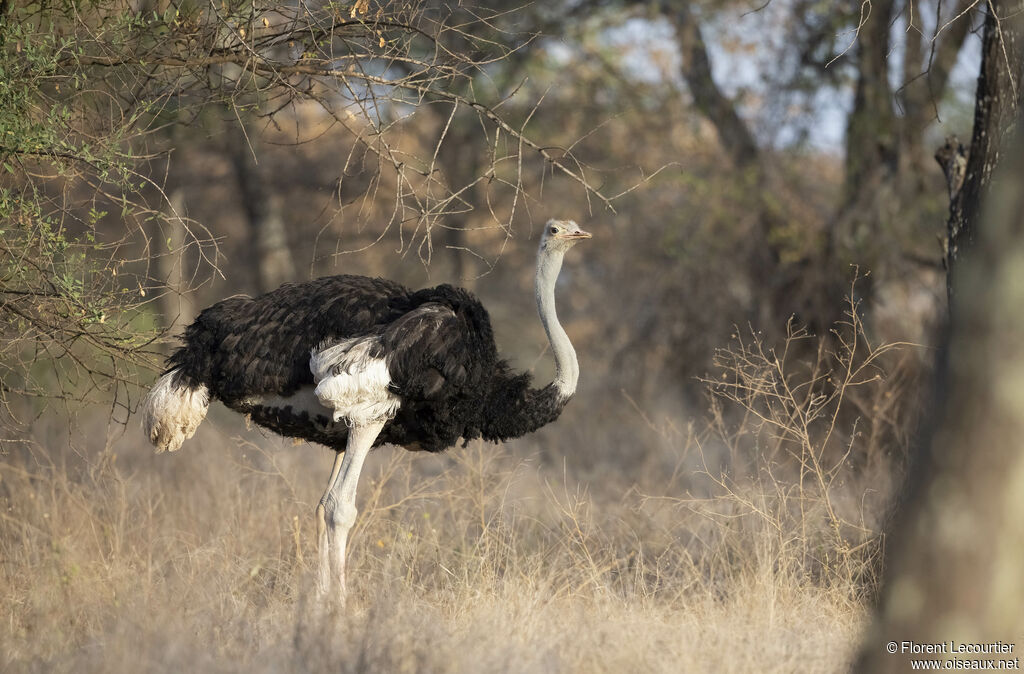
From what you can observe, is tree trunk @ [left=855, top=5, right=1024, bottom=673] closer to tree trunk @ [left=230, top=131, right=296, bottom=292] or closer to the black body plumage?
the black body plumage

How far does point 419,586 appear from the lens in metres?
4.71

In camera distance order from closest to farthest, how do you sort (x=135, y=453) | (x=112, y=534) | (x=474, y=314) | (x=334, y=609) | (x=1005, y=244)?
(x=1005, y=244)
(x=334, y=609)
(x=474, y=314)
(x=112, y=534)
(x=135, y=453)

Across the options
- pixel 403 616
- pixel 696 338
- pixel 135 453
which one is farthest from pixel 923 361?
pixel 135 453

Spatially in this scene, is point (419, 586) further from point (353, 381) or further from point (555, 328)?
point (555, 328)

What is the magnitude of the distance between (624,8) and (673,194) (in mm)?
2092

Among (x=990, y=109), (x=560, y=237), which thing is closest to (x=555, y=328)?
(x=560, y=237)

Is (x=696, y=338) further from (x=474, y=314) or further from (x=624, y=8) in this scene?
(x=474, y=314)

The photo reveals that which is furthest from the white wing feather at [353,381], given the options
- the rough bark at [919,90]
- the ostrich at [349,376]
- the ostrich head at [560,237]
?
the rough bark at [919,90]

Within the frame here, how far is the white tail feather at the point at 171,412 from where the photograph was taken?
504 cm

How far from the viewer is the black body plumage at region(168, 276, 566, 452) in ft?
16.2

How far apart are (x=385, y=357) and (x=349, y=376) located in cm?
17

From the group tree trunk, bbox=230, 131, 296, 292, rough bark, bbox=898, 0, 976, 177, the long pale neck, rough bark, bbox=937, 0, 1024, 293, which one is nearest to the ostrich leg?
the long pale neck

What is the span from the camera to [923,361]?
8078 mm

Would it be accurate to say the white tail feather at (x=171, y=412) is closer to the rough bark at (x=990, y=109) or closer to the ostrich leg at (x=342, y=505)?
the ostrich leg at (x=342, y=505)
